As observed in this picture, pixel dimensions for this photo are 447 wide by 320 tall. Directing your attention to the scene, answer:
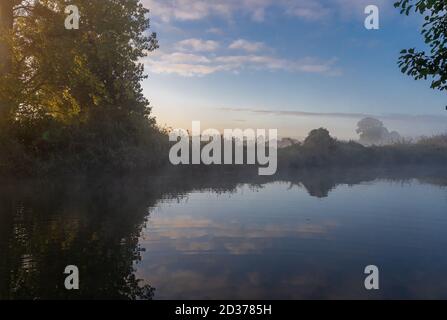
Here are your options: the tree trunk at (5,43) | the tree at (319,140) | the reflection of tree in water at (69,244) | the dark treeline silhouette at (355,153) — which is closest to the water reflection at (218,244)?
→ the reflection of tree in water at (69,244)

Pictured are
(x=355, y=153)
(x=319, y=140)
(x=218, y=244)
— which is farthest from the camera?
(x=355, y=153)

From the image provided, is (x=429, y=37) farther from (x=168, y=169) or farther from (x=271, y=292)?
(x=168, y=169)

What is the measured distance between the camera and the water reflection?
9.80 m

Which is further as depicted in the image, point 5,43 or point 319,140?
point 319,140

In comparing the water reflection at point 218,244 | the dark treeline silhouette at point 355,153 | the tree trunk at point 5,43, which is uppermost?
the tree trunk at point 5,43

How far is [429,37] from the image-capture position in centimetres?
1219

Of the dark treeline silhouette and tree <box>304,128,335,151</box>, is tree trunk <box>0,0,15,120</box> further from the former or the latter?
tree <box>304,128,335,151</box>

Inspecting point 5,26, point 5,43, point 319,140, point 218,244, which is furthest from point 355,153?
point 218,244

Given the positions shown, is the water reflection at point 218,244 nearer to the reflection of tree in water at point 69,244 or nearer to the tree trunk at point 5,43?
the reflection of tree in water at point 69,244

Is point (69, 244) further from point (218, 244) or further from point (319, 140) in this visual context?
point (319, 140)

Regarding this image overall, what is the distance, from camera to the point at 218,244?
14.1 metres

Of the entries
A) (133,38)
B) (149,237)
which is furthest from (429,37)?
(133,38)

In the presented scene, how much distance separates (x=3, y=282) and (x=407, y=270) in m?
11.2

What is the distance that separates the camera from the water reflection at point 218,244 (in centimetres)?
980
